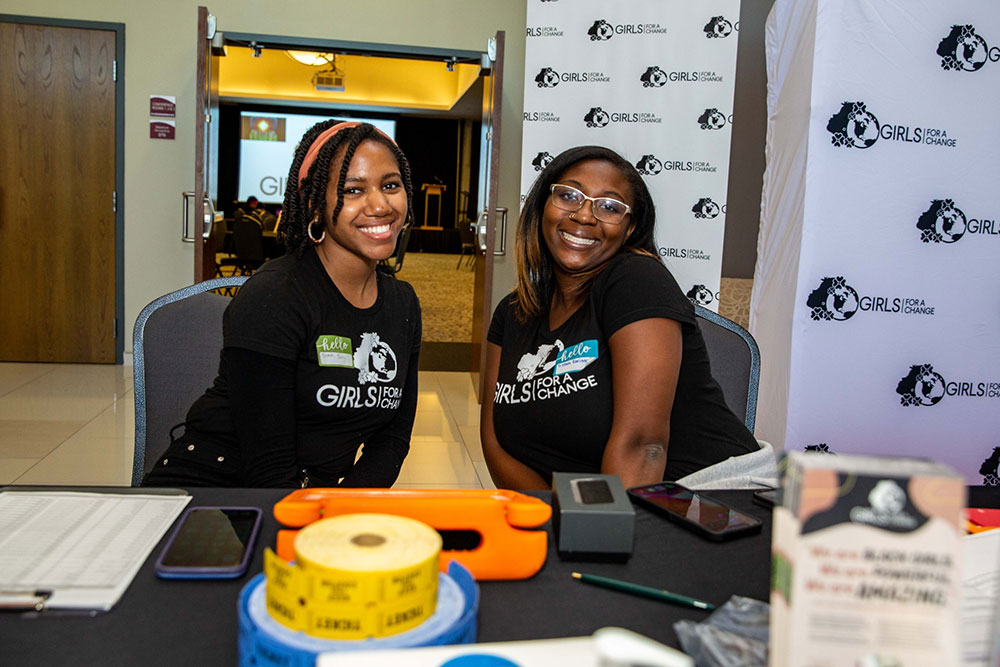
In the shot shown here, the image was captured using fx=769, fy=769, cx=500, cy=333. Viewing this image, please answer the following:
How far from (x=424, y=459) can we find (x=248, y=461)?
2.36 metres

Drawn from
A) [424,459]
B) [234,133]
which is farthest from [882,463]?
[234,133]

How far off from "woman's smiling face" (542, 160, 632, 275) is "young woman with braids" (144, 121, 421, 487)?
1.17 ft

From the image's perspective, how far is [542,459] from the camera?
1.54 metres

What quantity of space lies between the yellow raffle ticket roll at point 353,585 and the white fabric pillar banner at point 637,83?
372 centimetres

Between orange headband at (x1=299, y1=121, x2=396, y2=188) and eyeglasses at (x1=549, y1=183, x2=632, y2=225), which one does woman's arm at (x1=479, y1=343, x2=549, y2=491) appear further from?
orange headband at (x1=299, y1=121, x2=396, y2=188)

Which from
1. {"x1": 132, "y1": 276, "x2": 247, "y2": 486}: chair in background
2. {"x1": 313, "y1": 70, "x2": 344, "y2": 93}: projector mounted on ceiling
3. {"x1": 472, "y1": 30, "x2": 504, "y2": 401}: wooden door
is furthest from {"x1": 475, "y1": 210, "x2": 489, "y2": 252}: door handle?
{"x1": 313, "y1": 70, "x2": 344, "y2": 93}: projector mounted on ceiling

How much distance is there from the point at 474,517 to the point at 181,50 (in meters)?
5.67

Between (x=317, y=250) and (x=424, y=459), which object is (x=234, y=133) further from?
(x=317, y=250)

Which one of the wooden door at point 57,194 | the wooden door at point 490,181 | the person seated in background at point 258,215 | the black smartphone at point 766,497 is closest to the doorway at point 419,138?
the person seated in background at point 258,215

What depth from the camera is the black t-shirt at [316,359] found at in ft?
4.85

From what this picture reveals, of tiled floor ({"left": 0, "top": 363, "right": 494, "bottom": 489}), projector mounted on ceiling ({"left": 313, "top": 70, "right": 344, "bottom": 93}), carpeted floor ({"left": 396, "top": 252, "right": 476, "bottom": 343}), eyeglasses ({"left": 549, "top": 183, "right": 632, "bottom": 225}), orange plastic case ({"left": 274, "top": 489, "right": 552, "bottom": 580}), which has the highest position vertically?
projector mounted on ceiling ({"left": 313, "top": 70, "right": 344, "bottom": 93})

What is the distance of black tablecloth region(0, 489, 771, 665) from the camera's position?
0.66 meters

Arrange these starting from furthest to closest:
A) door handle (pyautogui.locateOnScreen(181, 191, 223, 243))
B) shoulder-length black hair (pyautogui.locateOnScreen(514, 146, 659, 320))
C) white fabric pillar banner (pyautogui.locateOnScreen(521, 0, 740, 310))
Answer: door handle (pyautogui.locateOnScreen(181, 191, 223, 243))
white fabric pillar banner (pyautogui.locateOnScreen(521, 0, 740, 310))
shoulder-length black hair (pyautogui.locateOnScreen(514, 146, 659, 320))

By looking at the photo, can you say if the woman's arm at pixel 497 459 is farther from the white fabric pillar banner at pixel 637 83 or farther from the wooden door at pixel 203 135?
the wooden door at pixel 203 135
